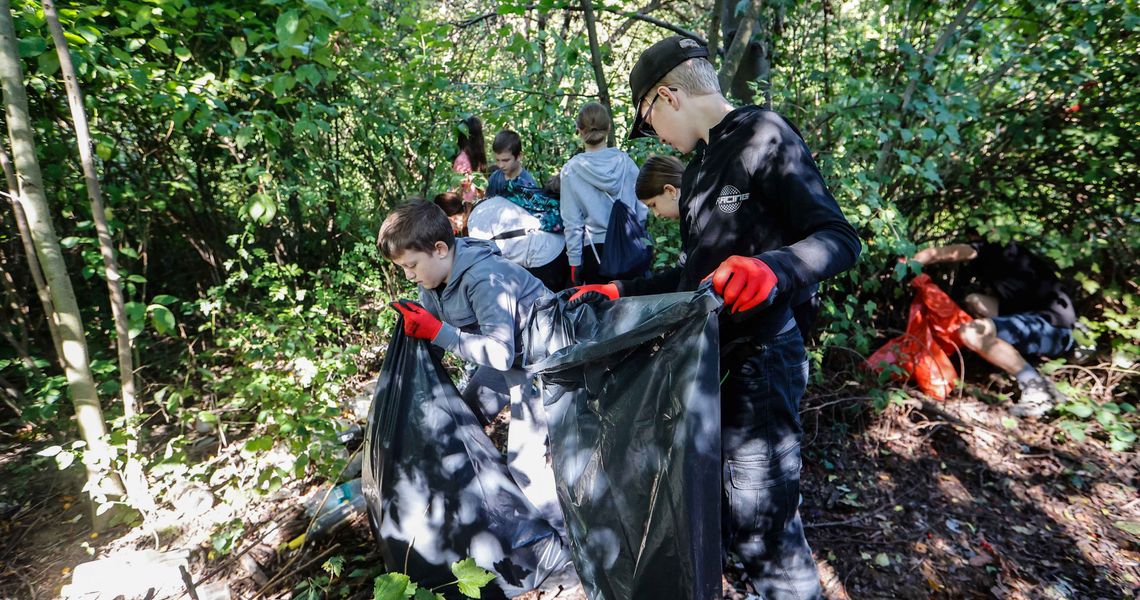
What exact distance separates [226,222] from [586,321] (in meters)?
3.85

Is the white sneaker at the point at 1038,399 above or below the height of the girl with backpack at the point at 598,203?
below

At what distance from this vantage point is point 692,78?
146 centimetres

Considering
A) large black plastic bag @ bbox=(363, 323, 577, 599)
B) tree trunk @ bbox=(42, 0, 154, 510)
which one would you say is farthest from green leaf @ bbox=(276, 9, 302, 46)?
large black plastic bag @ bbox=(363, 323, 577, 599)

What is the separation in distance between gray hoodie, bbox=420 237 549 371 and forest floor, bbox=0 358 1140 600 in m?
0.99

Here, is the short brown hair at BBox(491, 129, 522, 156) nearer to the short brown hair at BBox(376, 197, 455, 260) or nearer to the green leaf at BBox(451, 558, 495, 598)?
the short brown hair at BBox(376, 197, 455, 260)

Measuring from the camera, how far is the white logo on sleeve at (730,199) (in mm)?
1350

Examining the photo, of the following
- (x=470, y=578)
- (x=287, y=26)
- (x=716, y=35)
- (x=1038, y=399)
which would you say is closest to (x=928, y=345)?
(x=1038, y=399)

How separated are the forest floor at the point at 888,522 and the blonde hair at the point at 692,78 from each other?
5.89 feet

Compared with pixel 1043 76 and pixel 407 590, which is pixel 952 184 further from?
pixel 407 590

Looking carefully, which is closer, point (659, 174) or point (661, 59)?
point (661, 59)

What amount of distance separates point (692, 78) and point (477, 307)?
103cm

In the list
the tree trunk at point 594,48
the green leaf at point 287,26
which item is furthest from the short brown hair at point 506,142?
the green leaf at point 287,26

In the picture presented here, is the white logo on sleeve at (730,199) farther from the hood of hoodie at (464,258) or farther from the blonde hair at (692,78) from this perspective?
the hood of hoodie at (464,258)

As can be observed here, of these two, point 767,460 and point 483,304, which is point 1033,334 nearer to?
point 767,460
